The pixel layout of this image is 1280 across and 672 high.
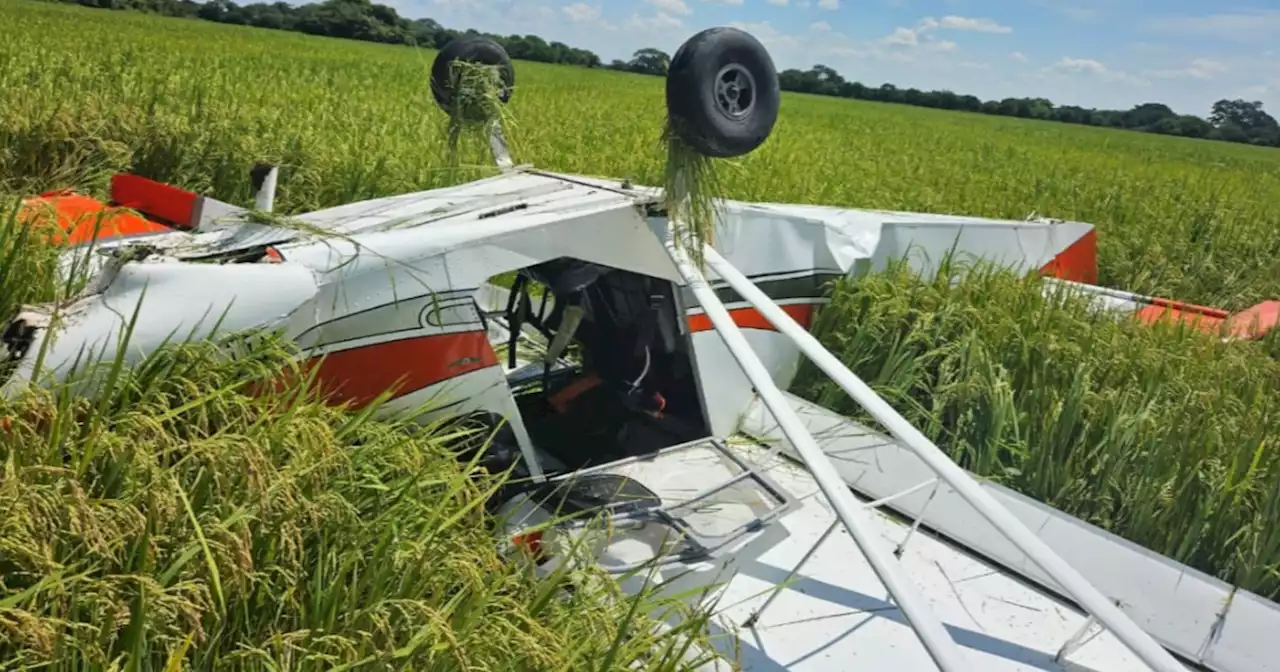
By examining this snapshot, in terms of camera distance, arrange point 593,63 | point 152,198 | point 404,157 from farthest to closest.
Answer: point 593,63 < point 404,157 < point 152,198

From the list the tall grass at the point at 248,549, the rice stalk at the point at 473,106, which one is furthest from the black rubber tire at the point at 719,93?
the tall grass at the point at 248,549

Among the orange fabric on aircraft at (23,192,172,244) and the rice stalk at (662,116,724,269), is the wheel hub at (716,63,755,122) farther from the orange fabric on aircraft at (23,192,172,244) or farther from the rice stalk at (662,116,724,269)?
the orange fabric on aircraft at (23,192,172,244)

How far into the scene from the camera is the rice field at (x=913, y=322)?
232 centimetres

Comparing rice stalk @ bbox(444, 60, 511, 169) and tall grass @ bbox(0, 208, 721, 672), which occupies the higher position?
rice stalk @ bbox(444, 60, 511, 169)

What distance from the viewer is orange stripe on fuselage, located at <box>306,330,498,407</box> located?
2949 mm

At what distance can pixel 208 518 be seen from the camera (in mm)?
1982

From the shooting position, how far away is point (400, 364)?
9.99 feet

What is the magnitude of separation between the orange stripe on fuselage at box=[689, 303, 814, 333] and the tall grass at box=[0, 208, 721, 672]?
1.37m

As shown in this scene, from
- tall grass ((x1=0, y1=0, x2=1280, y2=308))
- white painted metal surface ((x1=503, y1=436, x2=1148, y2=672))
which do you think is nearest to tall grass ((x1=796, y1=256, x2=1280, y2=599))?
white painted metal surface ((x1=503, y1=436, x2=1148, y2=672))

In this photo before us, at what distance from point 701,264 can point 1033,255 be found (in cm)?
388

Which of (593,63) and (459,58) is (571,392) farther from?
(593,63)

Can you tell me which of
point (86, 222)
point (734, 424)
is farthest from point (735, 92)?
point (86, 222)

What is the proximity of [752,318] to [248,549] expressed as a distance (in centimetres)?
298

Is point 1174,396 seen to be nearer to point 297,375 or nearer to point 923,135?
point 297,375
